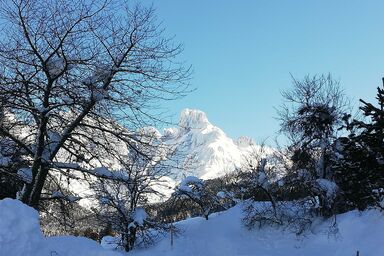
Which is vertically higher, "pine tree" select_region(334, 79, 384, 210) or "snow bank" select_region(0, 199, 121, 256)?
"pine tree" select_region(334, 79, 384, 210)

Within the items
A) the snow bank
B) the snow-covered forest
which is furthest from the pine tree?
the snow bank

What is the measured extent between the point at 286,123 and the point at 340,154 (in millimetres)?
4927

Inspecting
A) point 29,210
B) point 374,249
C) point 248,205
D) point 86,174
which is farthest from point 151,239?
point 29,210

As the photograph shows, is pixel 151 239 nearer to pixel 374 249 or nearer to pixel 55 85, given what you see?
pixel 374 249

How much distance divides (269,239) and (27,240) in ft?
80.8

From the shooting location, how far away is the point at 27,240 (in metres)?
6.02

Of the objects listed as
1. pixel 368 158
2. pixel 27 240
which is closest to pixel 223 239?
pixel 368 158

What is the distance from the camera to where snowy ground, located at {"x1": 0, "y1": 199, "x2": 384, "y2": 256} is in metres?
6.05

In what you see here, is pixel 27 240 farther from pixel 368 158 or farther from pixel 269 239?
pixel 269 239

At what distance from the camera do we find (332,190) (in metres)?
24.6

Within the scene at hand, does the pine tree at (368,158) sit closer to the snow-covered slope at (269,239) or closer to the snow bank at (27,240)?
the snow-covered slope at (269,239)

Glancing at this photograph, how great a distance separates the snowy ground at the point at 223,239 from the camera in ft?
Answer: 19.8

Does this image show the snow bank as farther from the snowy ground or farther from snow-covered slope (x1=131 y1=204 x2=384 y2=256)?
snow-covered slope (x1=131 y1=204 x2=384 y2=256)

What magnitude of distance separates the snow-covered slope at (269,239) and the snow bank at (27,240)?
15.2 meters
